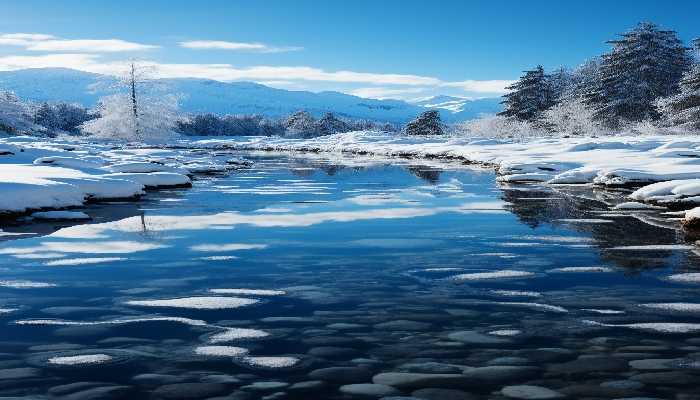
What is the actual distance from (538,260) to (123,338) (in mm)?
5144

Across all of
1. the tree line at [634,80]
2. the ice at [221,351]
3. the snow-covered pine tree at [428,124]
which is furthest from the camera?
the snow-covered pine tree at [428,124]

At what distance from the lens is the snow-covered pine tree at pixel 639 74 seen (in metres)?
49.3

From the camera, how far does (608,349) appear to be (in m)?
4.79

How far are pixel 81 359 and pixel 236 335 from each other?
115 cm

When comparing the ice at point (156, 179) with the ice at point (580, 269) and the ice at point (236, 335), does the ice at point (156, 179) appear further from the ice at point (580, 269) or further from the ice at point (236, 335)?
the ice at point (236, 335)

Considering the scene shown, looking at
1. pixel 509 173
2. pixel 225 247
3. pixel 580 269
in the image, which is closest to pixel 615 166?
pixel 509 173

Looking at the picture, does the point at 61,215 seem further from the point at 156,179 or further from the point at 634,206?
the point at 634,206

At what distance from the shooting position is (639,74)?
5028 cm

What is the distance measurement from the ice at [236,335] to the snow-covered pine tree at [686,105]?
40.0 metres

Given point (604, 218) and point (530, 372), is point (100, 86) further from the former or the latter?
point (530, 372)

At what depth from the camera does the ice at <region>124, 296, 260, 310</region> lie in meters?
6.09

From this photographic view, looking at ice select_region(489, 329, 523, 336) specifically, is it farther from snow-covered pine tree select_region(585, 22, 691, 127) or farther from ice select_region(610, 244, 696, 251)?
snow-covered pine tree select_region(585, 22, 691, 127)

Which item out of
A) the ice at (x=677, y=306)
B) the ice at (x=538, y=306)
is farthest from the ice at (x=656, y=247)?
the ice at (x=538, y=306)

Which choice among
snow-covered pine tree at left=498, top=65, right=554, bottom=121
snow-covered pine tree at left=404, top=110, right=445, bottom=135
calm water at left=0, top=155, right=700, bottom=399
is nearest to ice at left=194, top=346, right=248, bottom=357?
calm water at left=0, top=155, right=700, bottom=399
